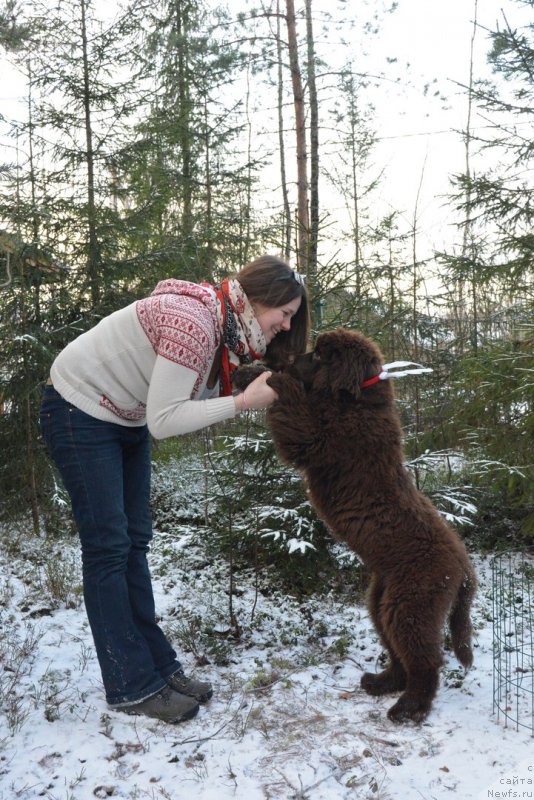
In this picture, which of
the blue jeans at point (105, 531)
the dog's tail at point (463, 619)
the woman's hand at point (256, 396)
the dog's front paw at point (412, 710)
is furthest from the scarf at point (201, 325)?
the dog's front paw at point (412, 710)

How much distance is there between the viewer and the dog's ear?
9.41 ft

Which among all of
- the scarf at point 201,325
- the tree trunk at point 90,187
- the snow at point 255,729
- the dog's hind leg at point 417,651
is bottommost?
the snow at point 255,729

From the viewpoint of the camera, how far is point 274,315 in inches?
105

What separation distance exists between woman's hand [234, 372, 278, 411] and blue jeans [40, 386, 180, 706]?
59 centimetres

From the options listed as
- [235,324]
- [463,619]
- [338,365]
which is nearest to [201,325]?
[235,324]

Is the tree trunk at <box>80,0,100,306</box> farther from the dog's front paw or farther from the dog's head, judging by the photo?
the dog's front paw

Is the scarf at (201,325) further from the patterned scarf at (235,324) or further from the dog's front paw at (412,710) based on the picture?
the dog's front paw at (412,710)

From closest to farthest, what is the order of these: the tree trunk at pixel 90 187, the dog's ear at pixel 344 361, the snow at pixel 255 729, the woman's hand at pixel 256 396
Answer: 1. the snow at pixel 255 729
2. the woman's hand at pixel 256 396
3. the dog's ear at pixel 344 361
4. the tree trunk at pixel 90 187

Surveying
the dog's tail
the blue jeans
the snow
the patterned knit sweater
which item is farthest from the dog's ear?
the snow

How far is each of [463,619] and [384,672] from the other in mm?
526

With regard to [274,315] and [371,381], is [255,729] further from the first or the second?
[274,315]

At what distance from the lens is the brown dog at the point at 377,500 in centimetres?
278

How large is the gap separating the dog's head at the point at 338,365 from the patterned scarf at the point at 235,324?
324 millimetres

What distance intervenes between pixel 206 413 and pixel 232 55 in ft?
30.2
